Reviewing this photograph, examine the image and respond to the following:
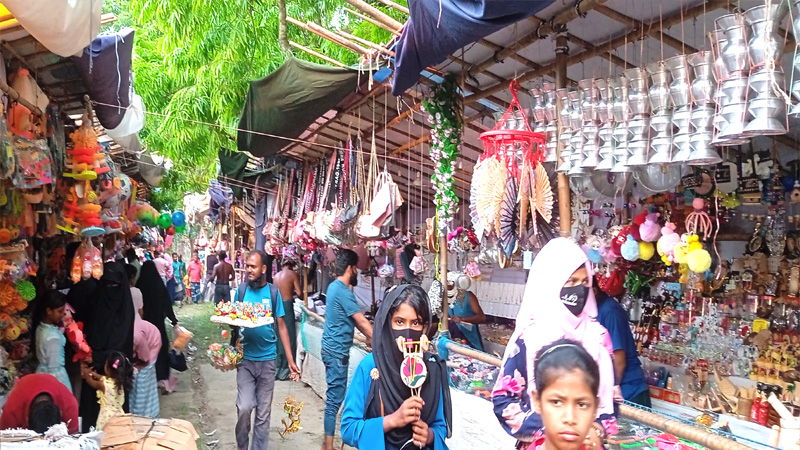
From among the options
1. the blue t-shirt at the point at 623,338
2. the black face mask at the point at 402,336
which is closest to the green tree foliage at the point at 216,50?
the blue t-shirt at the point at 623,338

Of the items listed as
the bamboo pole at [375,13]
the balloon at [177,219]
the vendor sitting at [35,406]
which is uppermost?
the bamboo pole at [375,13]

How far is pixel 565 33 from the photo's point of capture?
3.53m

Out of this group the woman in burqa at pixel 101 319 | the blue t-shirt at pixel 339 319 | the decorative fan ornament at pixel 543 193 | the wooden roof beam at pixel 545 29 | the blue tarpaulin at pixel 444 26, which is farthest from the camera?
the woman in burqa at pixel 101 319

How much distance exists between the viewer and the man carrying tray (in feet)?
15.0

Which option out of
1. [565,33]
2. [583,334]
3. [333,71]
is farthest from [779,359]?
[333,71]

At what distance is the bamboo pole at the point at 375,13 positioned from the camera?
11.9 feet

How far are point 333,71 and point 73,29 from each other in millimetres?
2329

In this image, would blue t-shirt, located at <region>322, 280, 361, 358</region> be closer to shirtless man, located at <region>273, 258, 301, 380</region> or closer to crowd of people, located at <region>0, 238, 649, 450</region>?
crowd of people, located at <region>0, 238, 649, 450</region>

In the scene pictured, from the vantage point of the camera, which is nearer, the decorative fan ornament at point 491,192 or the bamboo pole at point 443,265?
the decorative fan ornament at point 491,192

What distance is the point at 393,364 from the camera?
2416mm

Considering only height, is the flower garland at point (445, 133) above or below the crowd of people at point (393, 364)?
above

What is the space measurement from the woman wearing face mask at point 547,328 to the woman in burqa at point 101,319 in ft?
13.4

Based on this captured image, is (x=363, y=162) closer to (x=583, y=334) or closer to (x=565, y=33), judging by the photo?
(x=565, y=33)

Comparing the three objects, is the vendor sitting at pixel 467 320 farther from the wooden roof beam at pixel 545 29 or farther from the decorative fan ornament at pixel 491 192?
the wooden roof beam at pixel 545 29
